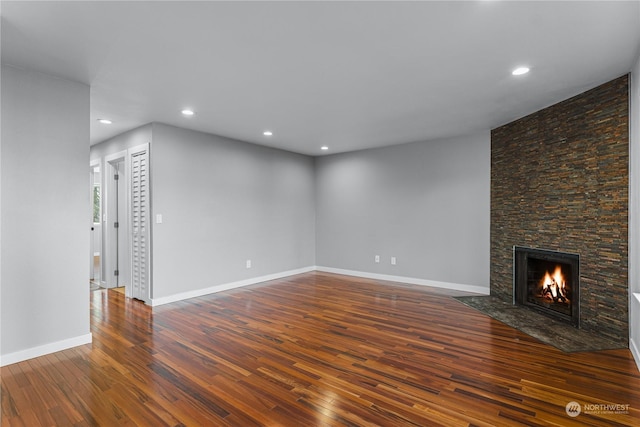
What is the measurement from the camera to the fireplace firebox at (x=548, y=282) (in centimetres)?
352

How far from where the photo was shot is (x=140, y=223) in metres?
4.63

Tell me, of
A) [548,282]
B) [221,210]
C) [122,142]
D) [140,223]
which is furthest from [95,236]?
[548,282]

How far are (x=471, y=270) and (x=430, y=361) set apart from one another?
2834mm

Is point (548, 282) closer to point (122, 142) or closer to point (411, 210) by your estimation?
point (411, 210)

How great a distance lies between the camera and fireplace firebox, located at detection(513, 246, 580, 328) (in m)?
3.52

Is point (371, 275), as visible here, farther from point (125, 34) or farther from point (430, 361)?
point (125, 34)

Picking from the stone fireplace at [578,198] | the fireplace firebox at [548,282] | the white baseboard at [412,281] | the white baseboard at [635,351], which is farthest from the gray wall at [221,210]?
the white baseboard at [635,351]

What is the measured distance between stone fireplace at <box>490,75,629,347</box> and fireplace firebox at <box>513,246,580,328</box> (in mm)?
17

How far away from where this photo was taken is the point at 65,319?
2.99 metres

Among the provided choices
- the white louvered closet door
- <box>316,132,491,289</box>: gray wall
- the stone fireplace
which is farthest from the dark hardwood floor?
<box>316,132,491,289</box>: gray wall

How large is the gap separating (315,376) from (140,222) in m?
3.49

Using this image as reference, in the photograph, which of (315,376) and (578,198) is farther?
(578,198)

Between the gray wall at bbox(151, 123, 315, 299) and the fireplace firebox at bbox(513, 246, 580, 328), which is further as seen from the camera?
the gray wall at bbox(151, 123, 315, 299)

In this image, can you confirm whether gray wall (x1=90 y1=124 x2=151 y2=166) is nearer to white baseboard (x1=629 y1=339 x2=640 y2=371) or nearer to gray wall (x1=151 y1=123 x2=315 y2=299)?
gray wall (x1=151 y1=123 x2=315 y2=299)
